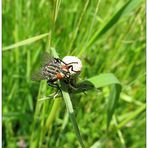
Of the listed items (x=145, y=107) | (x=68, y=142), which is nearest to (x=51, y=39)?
(x=145, y=107)

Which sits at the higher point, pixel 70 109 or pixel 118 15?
pixel 118 15

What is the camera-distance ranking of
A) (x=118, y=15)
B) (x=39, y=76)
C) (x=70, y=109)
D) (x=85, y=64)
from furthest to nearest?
(x=85, y=64), (x=118, y=15), (x=39, y=76), (x=70, y=109)

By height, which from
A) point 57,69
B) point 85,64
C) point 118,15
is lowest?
point 57,69

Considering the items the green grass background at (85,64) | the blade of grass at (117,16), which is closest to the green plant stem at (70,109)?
the blade of grass at (117,16)

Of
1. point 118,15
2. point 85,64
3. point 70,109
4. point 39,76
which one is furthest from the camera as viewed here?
point 85,64

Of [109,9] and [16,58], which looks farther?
[109,9]

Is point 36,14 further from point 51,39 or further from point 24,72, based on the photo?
point 51,39

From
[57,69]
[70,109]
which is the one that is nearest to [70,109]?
[70,109]

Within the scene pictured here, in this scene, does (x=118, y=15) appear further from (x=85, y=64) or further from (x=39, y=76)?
(x=85, y=64)
